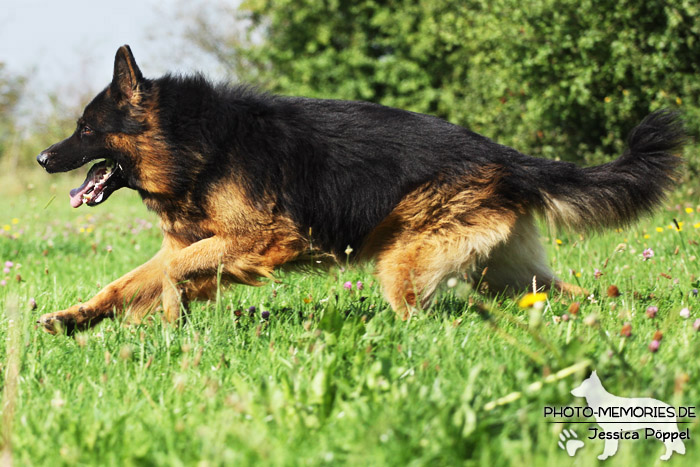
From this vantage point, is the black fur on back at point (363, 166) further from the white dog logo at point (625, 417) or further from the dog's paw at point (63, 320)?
the white dog logo at point (625, 417)

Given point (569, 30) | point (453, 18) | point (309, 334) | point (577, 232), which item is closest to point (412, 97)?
point (453, 18)

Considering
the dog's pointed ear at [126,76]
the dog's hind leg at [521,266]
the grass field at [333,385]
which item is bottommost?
the dog's hind leg at [521,266]

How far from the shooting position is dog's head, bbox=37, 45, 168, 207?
390 centimetres

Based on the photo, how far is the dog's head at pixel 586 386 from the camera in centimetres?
200

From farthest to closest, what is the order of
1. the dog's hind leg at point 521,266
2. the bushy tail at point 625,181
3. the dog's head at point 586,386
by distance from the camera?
the dog's hind leg at point 521,266 → the bushy tail at point 625,181 → the dog's head at point 586,386

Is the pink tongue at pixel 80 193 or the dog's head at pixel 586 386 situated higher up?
the pink tongue at pixel 80 193

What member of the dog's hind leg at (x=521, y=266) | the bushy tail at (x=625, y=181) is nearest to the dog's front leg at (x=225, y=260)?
the dog's hind leg at (x=521, y=266)

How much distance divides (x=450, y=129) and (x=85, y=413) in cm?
266

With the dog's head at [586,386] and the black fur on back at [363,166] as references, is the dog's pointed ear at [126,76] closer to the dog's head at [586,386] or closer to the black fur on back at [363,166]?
the black fur on back at [363,166]

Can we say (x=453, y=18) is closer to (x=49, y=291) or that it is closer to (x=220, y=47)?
(x=49, y=291)

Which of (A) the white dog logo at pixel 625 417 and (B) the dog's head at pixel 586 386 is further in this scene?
(B) the dog's head at pixel 586 386

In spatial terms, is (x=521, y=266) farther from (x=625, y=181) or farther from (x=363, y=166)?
(x=363, y=166)

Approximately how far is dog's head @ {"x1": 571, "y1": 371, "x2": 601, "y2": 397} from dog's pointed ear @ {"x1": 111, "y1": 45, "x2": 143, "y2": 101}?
123 inches

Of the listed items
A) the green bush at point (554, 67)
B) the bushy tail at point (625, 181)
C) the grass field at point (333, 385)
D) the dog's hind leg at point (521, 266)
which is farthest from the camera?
the green bush at point (554, 67)
